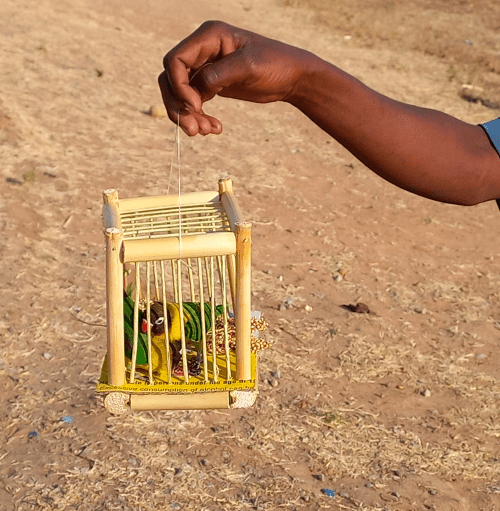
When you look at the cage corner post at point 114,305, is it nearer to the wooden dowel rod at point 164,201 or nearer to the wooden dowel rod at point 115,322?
the wooden dowel rod at point 115,322

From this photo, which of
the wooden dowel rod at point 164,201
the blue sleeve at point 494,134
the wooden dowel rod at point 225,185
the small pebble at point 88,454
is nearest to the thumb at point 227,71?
the blue sleeve at point 494,134

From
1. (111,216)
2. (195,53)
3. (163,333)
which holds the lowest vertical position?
(163,333)

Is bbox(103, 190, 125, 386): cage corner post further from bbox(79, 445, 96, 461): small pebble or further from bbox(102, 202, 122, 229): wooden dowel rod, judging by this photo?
bbox(79, 445, 96, 461): small pebble

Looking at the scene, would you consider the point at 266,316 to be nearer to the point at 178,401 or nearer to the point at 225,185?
the point at 225,185

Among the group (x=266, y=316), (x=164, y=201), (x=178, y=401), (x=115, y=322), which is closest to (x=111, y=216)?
(x=164, y=201)

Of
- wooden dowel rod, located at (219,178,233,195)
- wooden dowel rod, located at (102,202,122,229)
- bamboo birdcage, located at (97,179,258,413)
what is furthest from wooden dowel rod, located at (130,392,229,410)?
wooden dowel rod, located at (219,178,233,195)

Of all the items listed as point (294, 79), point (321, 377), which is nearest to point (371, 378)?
point (321, 377)
